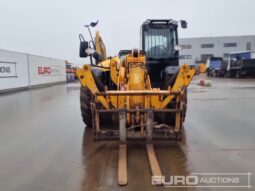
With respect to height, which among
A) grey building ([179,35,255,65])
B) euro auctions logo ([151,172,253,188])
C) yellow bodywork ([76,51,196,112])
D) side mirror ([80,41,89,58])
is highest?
grey building ([179,35,255,65])

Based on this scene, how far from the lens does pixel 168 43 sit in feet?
28.3

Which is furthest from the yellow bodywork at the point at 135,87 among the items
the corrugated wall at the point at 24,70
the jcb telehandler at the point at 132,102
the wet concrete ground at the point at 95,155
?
the corrugated wall at the point at 24,70

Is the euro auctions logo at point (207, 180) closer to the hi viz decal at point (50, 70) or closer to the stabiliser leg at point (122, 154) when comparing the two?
the stabiliser leg at point (122, 154)

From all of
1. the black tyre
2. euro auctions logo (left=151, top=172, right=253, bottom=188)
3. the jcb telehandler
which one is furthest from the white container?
euro auctions logo (left=151, top=172, right=253, bottom=188)

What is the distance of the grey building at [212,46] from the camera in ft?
242

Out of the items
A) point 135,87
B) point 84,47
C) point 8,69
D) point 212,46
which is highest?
point 212,46

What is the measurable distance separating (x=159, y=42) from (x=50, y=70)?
2163 centimetres

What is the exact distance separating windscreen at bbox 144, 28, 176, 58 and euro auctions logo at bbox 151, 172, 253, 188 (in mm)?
4472

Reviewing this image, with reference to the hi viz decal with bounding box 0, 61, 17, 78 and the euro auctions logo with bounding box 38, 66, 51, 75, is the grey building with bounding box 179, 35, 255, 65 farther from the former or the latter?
the hi viz decal with bounding box 0, 61, 17, 78

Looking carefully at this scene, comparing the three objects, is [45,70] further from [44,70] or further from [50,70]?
[50,70]

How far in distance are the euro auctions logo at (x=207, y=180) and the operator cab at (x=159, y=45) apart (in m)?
4.00

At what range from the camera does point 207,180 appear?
4449 mm

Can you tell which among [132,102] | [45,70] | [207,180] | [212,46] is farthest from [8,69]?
[212,46]

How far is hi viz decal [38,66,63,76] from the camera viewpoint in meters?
26.0
